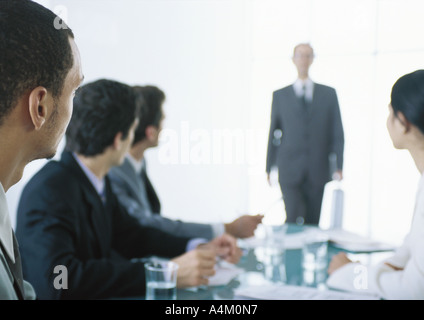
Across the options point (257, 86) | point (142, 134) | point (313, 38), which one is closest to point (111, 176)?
point (142, 134)

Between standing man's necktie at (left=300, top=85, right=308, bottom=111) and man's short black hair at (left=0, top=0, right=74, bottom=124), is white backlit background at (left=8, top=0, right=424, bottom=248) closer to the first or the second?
standing man's necktie at (left=300, top=85, right=308, bottom=111)

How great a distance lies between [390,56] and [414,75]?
0.24ft

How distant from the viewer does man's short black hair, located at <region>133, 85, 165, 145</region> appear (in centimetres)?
216

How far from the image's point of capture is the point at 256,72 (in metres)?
1.71

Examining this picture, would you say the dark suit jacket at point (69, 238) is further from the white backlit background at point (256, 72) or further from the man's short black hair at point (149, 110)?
the man's short black hair at point (149, 110)

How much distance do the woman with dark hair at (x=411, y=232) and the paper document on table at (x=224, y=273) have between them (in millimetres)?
272

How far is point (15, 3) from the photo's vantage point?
670 mm

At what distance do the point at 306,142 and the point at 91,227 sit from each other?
40.3 inches

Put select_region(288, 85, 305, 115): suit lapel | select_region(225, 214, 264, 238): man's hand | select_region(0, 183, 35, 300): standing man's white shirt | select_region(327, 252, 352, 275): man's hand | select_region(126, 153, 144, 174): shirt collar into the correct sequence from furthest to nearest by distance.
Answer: select_region(126, 153, 144, 174): shirt collar
select_region(225, 214, 264, 238): man's hand
select_region(288, 85, 305, 115): suit lapel
select_region(327, 252, 352, 275): man's hand
select_region(0, 183, 35, 300): standing man's white shirt

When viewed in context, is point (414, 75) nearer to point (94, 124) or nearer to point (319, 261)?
point (319, 261)

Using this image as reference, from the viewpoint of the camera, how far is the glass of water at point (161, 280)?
1.08 metres

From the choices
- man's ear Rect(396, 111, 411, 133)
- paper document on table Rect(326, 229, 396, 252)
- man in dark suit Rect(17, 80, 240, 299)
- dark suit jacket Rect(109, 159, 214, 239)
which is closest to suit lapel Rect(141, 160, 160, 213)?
dark suit jacket Rect(109, 159, 214, 239)

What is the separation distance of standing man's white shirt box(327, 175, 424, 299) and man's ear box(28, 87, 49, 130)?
847mm

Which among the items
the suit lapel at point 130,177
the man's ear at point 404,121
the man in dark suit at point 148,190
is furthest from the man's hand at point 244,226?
the man's ear at point 404,121
